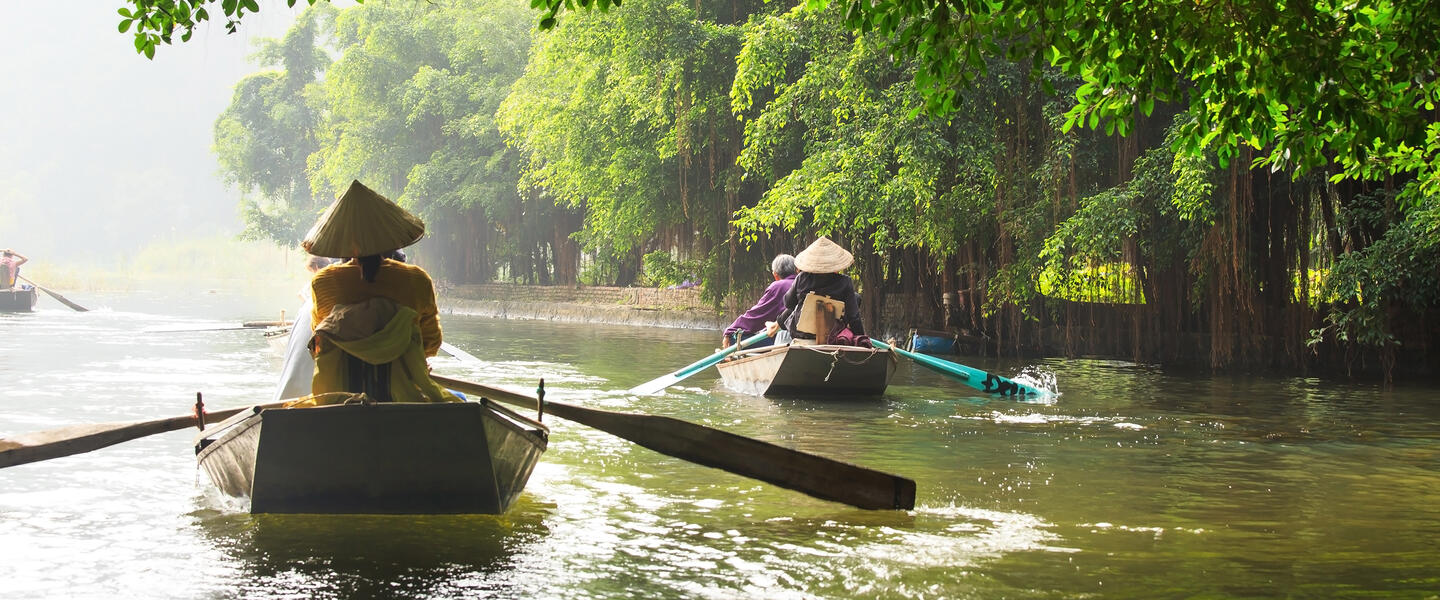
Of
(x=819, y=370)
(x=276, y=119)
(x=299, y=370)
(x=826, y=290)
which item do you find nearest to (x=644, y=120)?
(x=826, y=290)

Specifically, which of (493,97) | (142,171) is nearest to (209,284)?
(142,171)

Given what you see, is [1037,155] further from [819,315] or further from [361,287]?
[361,287]

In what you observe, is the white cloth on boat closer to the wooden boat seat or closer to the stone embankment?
the wooden boat seat

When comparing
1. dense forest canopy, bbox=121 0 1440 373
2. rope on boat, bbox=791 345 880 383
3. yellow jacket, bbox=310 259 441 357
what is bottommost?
rope on boat, bbox=791 345 880 383

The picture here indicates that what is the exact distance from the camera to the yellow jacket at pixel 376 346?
5953mm

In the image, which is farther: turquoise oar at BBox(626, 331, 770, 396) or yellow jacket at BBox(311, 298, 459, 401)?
turquoise oar at BBox(626, 331, 770, 396)

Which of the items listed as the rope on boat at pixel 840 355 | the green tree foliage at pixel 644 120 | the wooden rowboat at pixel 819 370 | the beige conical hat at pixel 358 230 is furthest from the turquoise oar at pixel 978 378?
the green tree foliage at pixel 644 120

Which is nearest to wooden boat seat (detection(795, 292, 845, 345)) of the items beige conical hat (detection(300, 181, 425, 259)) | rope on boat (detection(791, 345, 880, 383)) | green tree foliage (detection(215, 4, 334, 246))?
rope on boat (detection(791, 345, 880, 383))

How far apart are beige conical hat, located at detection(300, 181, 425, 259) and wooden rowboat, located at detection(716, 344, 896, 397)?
19.1 ft

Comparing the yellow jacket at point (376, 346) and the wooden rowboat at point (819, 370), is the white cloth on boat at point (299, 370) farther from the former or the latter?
the wooden rowboat at point (819, 370)

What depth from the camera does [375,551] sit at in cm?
566

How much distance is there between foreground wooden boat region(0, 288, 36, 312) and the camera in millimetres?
29359

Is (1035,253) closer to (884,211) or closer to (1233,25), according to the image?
(884,211)

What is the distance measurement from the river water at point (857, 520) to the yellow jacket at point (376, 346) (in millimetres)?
638
